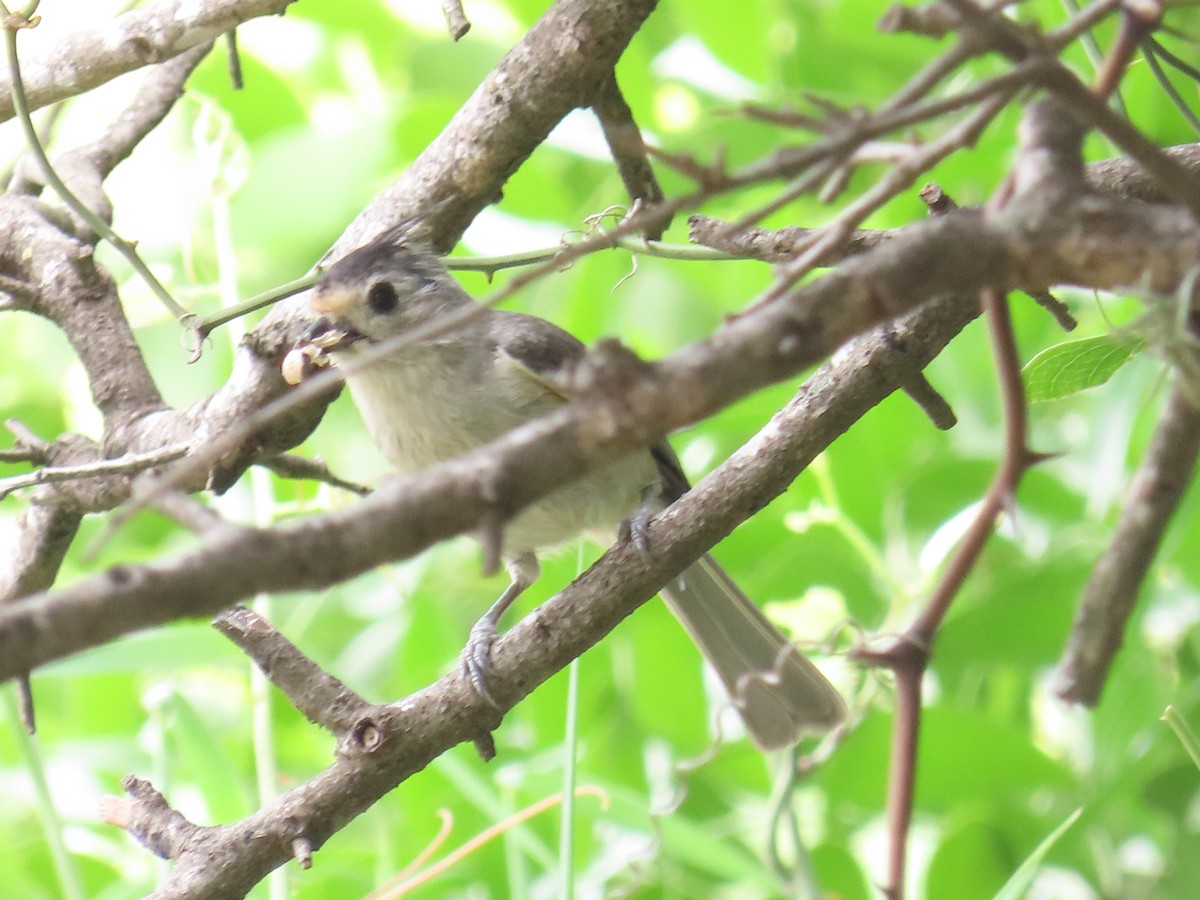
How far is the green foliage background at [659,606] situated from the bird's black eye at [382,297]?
245mm

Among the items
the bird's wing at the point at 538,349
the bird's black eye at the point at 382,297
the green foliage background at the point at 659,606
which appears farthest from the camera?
the bird's wing at the point at 538,349

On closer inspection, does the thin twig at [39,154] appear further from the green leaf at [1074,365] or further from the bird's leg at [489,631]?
the green leaf at [1074,365]

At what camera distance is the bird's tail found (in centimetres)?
234

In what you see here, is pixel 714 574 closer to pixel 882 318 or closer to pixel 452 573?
pixel 452 573

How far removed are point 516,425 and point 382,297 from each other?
0.33 meters

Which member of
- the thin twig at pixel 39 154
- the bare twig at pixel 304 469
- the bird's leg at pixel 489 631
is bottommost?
the bird's leg at pixel 489 631

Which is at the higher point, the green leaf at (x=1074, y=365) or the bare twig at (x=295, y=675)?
the bare twig at (x=295, y=675)

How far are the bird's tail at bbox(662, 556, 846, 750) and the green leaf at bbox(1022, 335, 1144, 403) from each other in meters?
1.04

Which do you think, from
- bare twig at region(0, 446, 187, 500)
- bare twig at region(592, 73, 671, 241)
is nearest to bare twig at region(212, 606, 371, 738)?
bare twig at region(0, 446, 187, 500)

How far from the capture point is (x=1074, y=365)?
1.29 meters

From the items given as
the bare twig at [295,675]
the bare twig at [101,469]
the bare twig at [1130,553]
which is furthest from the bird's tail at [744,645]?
the bare twig at [1130,553]

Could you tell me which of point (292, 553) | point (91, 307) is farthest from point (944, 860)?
point (292, 553)

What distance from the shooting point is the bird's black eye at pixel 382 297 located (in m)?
2.29

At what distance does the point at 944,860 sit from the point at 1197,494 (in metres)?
0.68
